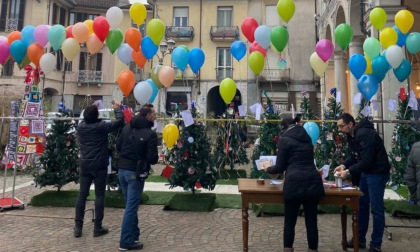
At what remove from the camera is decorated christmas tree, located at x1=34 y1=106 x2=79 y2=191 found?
661 cm

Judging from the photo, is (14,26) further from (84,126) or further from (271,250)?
(271,250)

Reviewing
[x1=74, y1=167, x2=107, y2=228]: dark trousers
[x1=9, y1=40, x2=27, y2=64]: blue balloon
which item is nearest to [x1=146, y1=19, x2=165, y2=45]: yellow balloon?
[x1=9, y1=40, x2=27, y2=64]: blue balloon

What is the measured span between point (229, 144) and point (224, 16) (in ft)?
56.4

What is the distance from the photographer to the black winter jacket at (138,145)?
4.21 metres

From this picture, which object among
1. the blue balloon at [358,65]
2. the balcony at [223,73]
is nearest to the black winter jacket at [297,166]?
the blue balloon at [358,65]

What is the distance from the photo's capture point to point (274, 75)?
23.8 metres

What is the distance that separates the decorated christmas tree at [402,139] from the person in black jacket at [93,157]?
236 inches

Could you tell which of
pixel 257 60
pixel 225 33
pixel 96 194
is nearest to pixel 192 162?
pixel 96 194

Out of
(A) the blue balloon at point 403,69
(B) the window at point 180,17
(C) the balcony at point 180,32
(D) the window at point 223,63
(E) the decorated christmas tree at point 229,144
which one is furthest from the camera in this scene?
(B) the window at point 180,17

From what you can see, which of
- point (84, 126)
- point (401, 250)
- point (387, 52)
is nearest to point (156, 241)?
point (84, 126)

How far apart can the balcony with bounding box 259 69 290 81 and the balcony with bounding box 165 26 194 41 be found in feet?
21.5

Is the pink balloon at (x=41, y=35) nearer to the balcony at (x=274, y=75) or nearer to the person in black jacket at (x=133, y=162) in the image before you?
the person in black jacket at (x=133, y=162)

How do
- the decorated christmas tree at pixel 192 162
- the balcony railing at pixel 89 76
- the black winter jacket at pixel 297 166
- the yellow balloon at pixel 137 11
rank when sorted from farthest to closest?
the balcony railing at pixel 89 76 < the yellow balloon at pixel 137 11 < the decorated christmas tree at pixel 192 162 < the black winter jacket at pixel 297 166

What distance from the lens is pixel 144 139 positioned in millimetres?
4215
